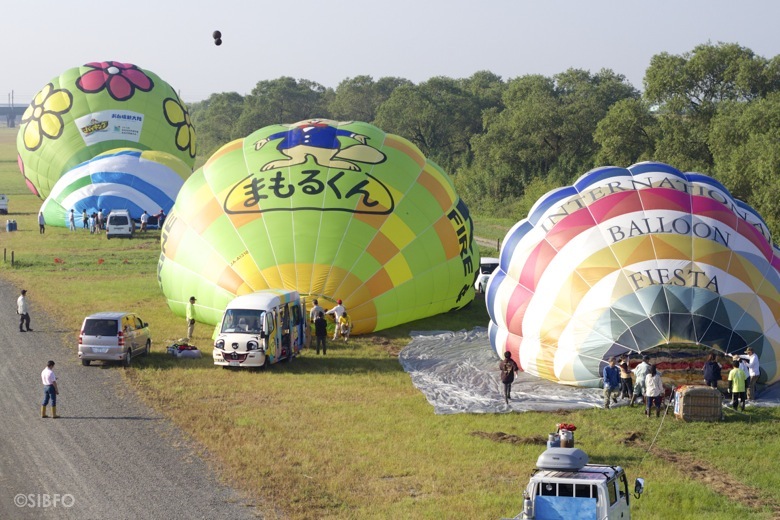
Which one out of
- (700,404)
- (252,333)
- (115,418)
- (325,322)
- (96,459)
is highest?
(325,322)

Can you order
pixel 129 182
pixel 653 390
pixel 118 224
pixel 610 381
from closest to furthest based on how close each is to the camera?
pixel 653 390 → pixel 610 381 → pixel 118 224 → pixel 129 182

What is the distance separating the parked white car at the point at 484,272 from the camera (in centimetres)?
3662

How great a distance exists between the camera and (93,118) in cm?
5797

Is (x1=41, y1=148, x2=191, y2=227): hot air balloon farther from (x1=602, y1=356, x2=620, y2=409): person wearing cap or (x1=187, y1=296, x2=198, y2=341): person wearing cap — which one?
(x1=602, y1=356, x2=620, y2=409): person wearing cap

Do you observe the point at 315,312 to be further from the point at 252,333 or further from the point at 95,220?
the point at 95,220

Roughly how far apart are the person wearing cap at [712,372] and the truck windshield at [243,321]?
9581 millimetres

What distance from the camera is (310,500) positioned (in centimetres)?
1587

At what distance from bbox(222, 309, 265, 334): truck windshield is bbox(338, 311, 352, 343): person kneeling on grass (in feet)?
11.2

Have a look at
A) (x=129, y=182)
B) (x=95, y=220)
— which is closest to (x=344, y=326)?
(x=129, y=182)

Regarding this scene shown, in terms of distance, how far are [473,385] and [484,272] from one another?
590 inches

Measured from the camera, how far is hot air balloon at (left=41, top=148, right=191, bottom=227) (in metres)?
51.1

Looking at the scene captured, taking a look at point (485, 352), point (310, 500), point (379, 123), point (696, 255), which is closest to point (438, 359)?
point (485, 352)

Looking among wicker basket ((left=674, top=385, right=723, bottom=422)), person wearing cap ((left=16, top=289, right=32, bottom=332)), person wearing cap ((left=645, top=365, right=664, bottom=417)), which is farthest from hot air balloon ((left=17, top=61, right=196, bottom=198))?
wicker basket ((left=674, top=385, right=723, bottom=422))

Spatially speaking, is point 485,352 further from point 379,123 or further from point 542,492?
point 379,123
